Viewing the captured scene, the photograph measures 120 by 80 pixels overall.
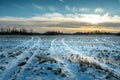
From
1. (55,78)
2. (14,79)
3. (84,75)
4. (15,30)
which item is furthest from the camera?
(15,30)

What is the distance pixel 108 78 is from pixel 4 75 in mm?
4955

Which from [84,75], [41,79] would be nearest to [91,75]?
[84,75]

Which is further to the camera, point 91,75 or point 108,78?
point 91,75

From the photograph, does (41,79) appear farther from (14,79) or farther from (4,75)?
(4,75)

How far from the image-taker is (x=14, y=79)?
8.97 m

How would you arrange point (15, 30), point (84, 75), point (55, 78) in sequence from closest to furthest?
point (55, 78)
point (84, 75)
point (15, 30)

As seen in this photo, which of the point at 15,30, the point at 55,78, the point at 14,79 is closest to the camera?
the point at 14,79

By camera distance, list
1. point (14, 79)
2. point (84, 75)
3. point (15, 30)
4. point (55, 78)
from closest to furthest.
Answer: point (14, 79) → point (55, 78) → point (84, 75) → point (15, 30)

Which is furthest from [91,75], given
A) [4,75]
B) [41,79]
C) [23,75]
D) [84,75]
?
[4,75]

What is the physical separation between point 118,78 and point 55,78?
2.95 metres

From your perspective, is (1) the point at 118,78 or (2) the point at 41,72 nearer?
(1) the point at 118,78

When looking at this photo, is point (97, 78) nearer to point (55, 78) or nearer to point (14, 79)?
point (55, 78)

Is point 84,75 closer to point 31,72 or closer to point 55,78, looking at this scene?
point 55,78

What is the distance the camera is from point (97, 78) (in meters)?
9.54
